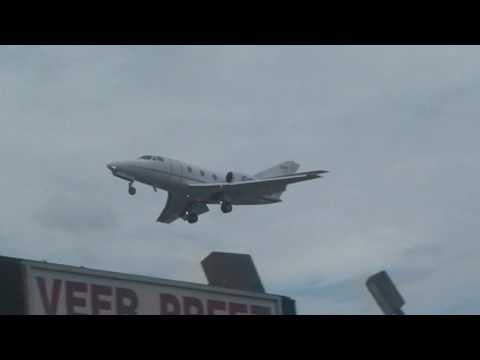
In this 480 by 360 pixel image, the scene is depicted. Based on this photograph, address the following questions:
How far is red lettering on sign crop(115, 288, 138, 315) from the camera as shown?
23.4 metres

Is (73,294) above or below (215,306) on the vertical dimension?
below

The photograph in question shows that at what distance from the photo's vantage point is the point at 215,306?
89.5 feet

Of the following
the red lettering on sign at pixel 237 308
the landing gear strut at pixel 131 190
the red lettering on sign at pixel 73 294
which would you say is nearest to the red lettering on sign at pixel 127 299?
the red lettering on sign at pixel 73 294

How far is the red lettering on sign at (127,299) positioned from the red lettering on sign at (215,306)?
3697 millimetres

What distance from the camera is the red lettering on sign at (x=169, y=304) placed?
24891 millimetres

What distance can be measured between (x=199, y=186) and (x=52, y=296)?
2824 cm

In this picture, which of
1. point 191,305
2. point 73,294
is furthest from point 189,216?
point 73,294

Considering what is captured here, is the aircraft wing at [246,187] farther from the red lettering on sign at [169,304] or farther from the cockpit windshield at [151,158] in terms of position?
the red lettering on sign at [169,304]

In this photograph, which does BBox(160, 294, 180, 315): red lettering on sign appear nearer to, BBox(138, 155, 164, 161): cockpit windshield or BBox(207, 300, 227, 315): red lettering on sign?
BBox(207, 300, 227, 315): red lettering on sign

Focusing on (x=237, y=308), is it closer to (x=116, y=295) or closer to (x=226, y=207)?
(x=116, y=295)

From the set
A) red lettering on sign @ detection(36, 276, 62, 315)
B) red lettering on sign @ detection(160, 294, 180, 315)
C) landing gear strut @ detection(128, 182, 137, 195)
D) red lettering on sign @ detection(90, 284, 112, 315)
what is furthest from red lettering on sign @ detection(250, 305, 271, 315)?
landing gear strut @ detection(128, 182, 137, 195)
